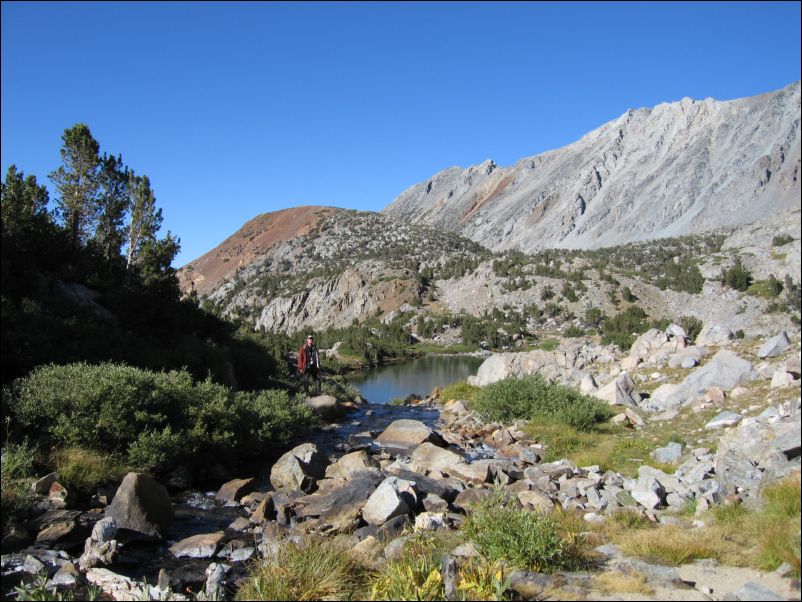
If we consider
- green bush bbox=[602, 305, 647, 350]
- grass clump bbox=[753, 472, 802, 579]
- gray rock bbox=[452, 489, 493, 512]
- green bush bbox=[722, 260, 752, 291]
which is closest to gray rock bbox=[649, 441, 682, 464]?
gray rock bbox=[452, 489, 493, 512]

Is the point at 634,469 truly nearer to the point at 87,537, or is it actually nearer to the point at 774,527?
the point at 774,527

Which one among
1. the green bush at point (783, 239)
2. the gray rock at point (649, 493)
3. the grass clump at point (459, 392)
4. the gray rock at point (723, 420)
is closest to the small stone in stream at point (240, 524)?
the gray rock at point (649, 493)

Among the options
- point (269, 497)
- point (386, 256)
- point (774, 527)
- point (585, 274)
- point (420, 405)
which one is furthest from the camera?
point (386, 256)

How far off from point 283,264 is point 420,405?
70574 millimetres

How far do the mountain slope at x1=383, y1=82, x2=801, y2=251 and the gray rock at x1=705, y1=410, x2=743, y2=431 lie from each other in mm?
72066

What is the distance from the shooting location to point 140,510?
363 inches

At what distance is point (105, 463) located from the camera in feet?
37.4

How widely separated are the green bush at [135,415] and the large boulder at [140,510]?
249 cm

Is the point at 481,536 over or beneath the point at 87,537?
over

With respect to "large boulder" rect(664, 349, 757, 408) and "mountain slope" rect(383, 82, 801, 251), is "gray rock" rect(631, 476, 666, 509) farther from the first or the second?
"mountain slope" rect(383, 82, 801, 251)

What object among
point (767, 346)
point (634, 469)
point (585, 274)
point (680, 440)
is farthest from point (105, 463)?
point (585, 274)

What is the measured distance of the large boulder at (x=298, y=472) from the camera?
12.0 meters

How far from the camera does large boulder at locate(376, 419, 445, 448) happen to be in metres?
16.4

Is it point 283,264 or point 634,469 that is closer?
point 634,469
